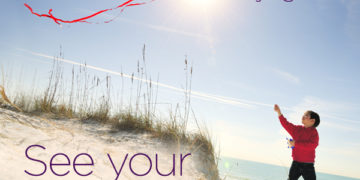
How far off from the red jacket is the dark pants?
0.05 m

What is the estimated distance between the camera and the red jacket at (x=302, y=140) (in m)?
2.54

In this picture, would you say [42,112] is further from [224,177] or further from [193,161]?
[224,177]

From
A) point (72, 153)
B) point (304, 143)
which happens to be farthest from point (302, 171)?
point (72, 153)

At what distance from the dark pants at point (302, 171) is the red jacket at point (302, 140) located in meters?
0.05

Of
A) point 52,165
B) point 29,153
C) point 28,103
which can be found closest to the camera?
point 52,165

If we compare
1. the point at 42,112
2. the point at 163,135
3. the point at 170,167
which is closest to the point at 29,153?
the point at 170,167

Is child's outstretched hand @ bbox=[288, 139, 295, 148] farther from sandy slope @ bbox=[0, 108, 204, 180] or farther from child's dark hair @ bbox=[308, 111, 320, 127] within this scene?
sandy slope @ bbox=[0, 108, 204, 180]

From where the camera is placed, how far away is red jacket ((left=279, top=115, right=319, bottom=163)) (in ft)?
8.34

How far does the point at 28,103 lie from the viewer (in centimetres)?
520

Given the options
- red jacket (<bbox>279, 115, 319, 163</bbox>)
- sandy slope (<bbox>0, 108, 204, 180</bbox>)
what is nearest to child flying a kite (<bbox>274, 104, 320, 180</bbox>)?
red jacket (<bbox>279, 115, 319, 163</bbox>)

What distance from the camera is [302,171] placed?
254 centimetres

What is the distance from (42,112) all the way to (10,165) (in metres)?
3.85

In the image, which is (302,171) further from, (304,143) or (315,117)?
(315,117)

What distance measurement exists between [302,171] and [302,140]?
299 mm
